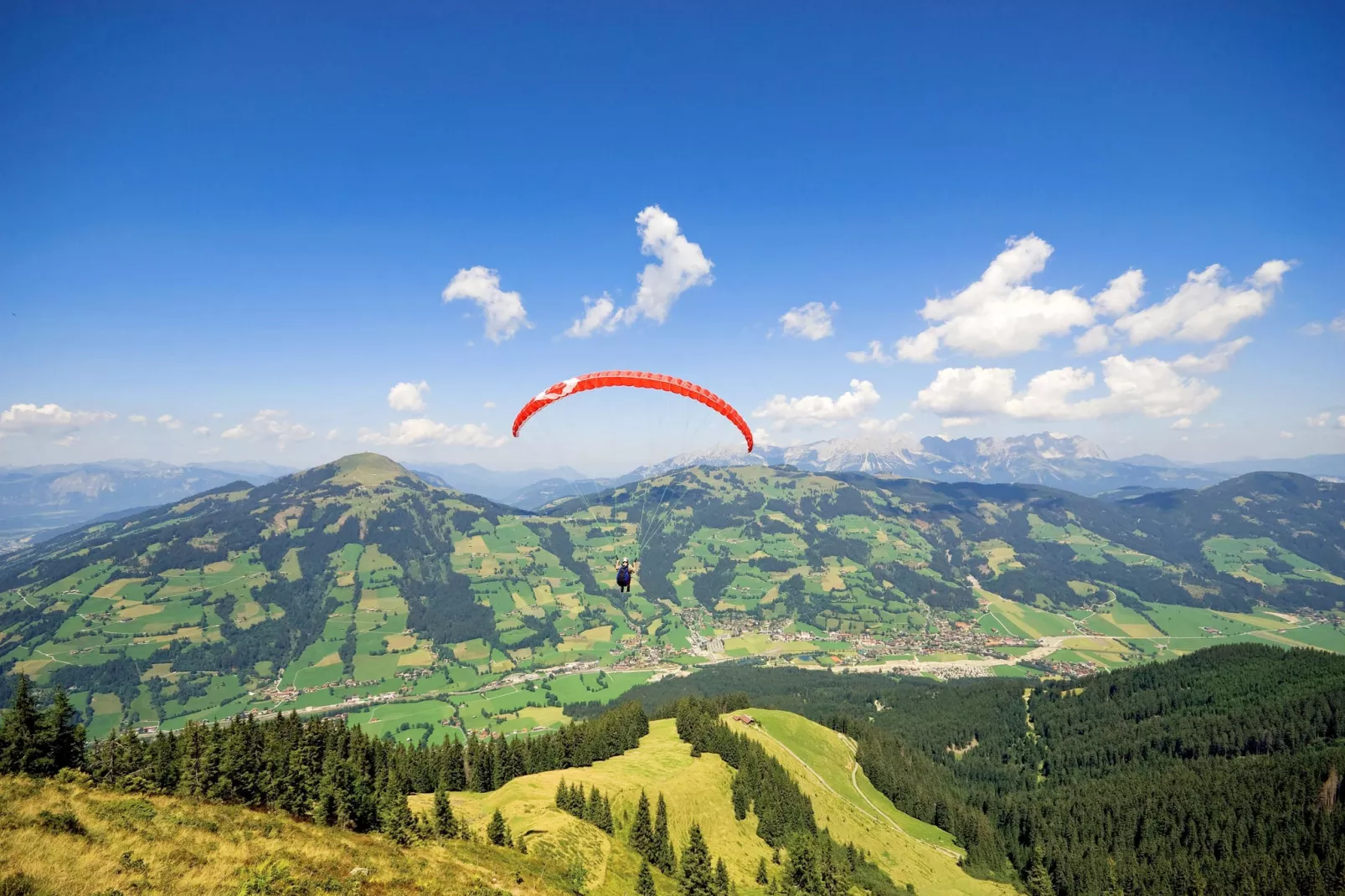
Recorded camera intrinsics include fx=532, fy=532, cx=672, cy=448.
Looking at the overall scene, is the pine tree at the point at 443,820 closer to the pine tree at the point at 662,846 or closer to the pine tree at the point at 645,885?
the pine tree at the point at 645,885

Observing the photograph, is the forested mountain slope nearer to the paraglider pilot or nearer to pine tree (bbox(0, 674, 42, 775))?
the paraglider pilot

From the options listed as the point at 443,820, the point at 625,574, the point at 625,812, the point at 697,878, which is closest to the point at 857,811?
the point at 625,812

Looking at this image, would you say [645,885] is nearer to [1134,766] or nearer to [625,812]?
[625,812]

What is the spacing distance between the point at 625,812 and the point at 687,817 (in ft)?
32.5

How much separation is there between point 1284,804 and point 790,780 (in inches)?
3245

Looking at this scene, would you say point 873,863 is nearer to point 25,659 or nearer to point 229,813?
point 229,813

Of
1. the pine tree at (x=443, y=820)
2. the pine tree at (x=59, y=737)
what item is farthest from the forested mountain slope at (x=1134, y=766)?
the pine tree at (x=59, y=737)

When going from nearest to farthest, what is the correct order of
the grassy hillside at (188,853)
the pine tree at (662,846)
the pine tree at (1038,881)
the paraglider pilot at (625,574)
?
the grassy hillside at (188,853), the paraglider pilot at (625,574), the pine tree at (662,846), the pine tree at (1038,881)

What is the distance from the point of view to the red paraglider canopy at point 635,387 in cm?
4066

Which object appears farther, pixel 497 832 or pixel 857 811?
pixel 857 811

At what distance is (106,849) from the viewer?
19.0m

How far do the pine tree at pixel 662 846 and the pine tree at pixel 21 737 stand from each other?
4887 cm

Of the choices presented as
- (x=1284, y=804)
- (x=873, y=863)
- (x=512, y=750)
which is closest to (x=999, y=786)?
(x=1284, y=804)

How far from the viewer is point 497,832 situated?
42.5 meters
